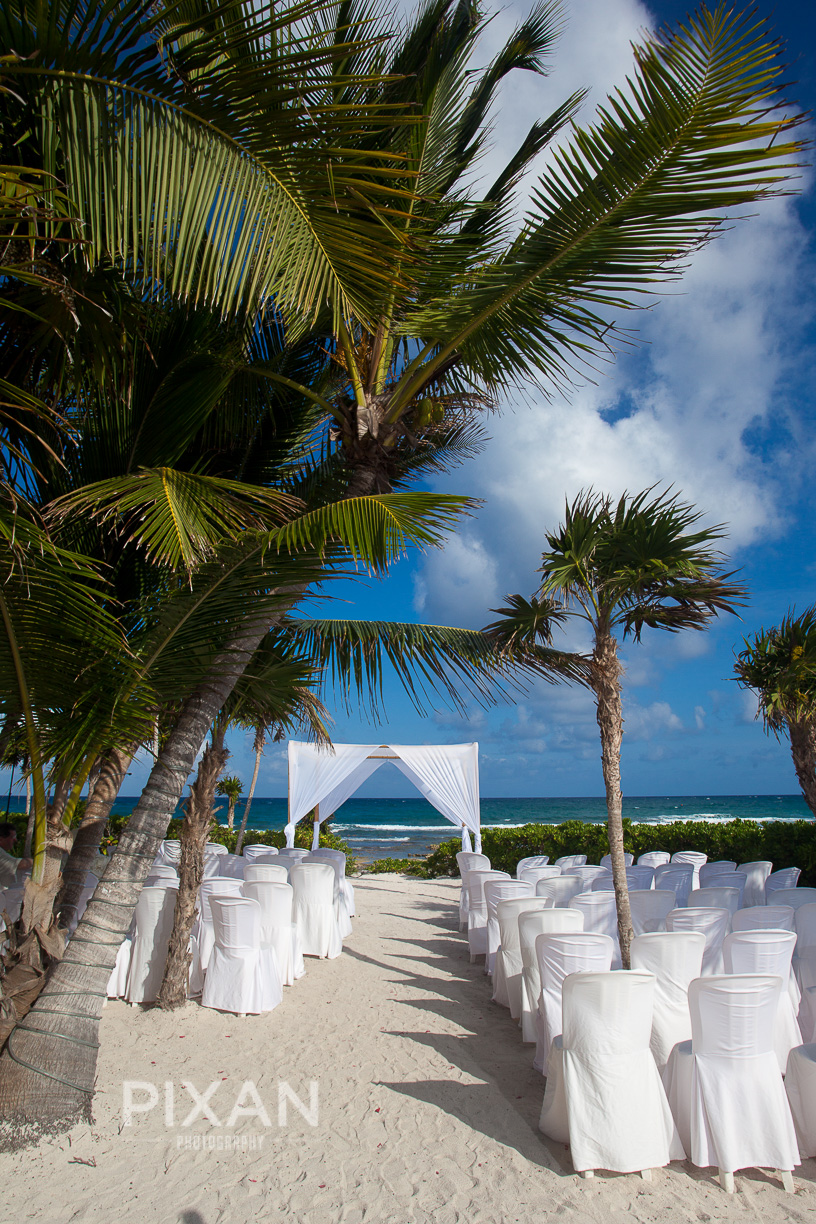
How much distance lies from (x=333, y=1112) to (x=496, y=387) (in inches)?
151

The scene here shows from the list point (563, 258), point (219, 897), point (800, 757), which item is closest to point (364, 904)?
point (219, 897)

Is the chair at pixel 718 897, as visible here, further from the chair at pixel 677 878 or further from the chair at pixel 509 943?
the chair at pixel 509 943

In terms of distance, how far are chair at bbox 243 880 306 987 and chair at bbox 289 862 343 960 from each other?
64 cm

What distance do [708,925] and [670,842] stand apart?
23.8 feet

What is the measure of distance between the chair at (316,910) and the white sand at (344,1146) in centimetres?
159

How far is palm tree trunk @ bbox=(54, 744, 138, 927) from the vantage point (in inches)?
148

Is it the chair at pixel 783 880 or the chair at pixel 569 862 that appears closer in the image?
the chair at pixel 783 880

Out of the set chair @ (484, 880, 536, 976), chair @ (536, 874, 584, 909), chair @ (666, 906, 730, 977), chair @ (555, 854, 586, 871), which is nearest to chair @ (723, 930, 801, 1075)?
chair @ (666, 906, 730, 977)

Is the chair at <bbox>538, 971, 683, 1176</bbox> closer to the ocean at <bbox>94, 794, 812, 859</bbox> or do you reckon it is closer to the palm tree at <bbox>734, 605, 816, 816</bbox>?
the palm tree at <bbox>734, 605, 816, 816</bbox>

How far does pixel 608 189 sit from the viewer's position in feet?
8.33

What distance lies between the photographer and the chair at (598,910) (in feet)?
18.1

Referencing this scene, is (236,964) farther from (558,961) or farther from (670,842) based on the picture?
(670,842)

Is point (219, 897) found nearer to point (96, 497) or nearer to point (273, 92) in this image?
point (96, 497)

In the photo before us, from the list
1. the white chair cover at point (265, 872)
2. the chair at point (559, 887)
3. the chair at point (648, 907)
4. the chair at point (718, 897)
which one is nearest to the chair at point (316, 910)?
the white chair cover at point (265, 872)
